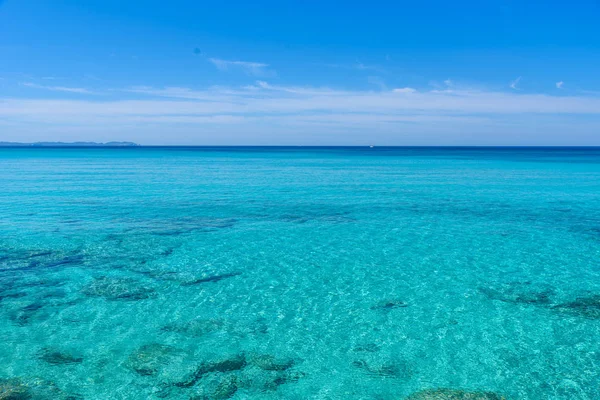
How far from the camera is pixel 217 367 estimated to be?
9.76 meters

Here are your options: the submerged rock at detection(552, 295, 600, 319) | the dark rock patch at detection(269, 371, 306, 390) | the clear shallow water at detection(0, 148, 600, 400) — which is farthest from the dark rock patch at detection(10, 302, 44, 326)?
the submerged rock at detection(552, 295, 600, 319)

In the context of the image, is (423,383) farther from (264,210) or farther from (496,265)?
(264,210)

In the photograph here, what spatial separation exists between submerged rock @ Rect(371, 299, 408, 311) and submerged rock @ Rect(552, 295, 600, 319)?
448 centimetres

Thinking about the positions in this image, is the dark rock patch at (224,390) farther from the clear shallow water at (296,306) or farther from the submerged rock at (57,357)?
the submerged rock at (57,357)

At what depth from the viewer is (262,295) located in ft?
45.8

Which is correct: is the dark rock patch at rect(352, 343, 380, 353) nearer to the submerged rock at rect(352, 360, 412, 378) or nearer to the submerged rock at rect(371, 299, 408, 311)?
the submerged rock at rect(352, 360, 412, 378)

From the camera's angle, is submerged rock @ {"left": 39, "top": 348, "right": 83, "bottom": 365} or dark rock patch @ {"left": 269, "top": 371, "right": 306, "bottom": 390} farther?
submerged rock @ {"left": 39, "top": 348, "right": 83, "bottom": 365}

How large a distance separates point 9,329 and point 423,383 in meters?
10.3

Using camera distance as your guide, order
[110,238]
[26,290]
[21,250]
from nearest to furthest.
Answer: [26,290] < [21,250] < [110,238]

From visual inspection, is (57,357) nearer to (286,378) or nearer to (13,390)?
(13,390)

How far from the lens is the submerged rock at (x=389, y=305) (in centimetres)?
1299

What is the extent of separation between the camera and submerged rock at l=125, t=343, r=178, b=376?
9.64 meters

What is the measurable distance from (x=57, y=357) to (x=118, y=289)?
4207 millimetres


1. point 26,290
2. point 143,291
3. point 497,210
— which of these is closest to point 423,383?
point 143,291
